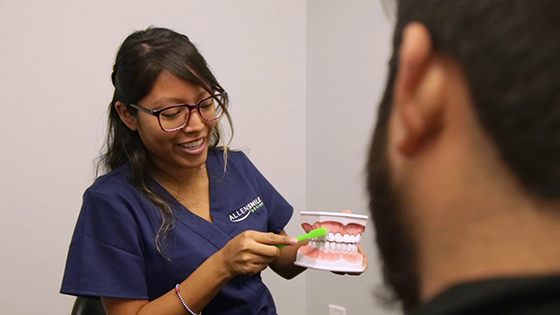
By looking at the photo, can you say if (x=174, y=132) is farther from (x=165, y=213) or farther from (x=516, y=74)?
(x=516, y=74)

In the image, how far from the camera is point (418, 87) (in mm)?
401

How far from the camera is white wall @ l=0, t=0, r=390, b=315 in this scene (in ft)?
5.13

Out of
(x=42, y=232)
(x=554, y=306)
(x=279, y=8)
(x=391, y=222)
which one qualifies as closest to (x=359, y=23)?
(x=279, y=8)

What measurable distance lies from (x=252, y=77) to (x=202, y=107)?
94 centimetres

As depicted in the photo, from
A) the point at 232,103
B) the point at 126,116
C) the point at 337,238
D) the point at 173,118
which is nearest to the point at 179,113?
the point at 173,118

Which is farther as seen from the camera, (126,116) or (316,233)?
(126,116)

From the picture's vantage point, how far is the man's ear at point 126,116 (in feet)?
3.92

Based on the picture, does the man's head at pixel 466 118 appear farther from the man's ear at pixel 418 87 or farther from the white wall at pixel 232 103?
the white wall at pixel 232 103

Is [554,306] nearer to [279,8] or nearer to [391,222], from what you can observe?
[391,222]

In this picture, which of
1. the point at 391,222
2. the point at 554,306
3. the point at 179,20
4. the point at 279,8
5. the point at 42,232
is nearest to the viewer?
the point at 554,306

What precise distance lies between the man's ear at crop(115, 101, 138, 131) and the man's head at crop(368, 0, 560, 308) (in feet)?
2.85

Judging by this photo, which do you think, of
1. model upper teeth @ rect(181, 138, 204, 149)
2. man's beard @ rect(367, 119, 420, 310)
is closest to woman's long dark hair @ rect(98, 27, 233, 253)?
model upper teeth @ rect(181, 138, 204, 149)

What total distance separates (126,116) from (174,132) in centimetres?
14

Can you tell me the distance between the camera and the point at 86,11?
1672 mm
